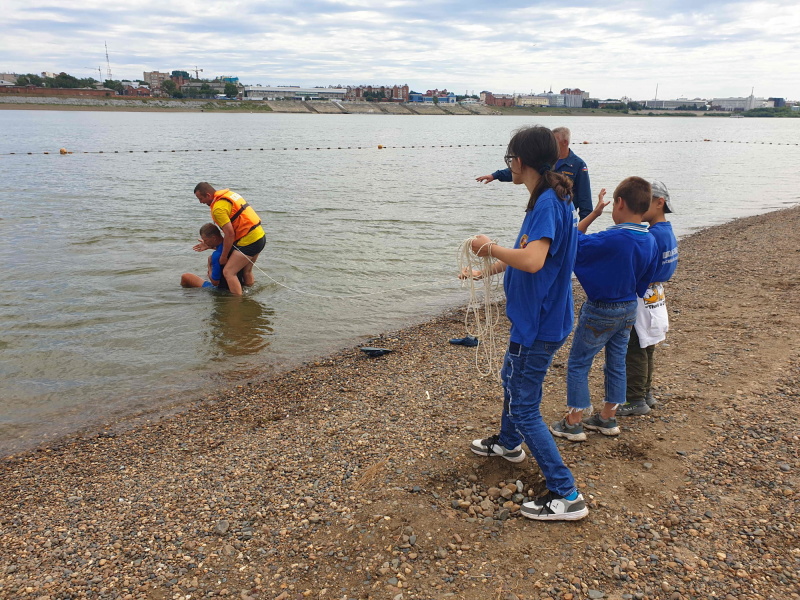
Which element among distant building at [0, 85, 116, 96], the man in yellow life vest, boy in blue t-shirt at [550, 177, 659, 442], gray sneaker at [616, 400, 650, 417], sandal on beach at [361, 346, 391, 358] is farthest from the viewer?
distant building at [0, 85, 116, 96]

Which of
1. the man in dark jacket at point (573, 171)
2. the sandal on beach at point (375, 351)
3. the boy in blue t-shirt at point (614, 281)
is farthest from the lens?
the sandal on beach at point (375, 351)

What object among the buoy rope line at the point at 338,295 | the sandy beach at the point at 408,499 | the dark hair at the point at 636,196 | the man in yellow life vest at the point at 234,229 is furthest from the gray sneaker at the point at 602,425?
the man in yellow life vest at the point at 234,229

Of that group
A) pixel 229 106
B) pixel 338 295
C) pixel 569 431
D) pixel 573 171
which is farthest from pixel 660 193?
pixel 229 106

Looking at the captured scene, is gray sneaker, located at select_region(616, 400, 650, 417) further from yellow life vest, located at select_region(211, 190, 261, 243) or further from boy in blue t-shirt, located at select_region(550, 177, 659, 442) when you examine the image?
yellow life vest, located at select_region(211, 190, 261, 243)

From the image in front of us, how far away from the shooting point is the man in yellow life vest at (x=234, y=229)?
10227 mm

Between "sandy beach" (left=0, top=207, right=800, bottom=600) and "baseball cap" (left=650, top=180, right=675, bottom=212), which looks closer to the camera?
"sandy beach" (left=0, top=207, right=800, bottom=600)

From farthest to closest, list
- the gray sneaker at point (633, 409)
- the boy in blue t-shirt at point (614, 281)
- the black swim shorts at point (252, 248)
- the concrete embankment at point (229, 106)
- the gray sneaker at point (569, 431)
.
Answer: the concrete embankment at point (229, 106), the black swim shorts at point (252, 248), the gray sneaker at point (633, 409), the gray sneaker at point (569, 431), the boy in blue t-shirt at point (614, 281)

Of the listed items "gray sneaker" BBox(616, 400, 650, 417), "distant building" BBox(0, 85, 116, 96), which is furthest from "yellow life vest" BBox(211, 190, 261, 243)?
"distant building" BBox(0, 85, 116, 96)

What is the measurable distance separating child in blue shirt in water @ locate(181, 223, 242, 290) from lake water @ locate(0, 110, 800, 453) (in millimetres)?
306

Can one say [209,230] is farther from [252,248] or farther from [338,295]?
[338,295]

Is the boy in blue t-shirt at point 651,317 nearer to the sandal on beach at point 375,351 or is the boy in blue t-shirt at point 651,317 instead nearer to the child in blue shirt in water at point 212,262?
the sandal on beach at point 375,351

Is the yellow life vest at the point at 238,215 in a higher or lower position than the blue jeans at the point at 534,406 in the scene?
higher

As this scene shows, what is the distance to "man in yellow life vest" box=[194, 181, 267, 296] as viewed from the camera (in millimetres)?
10227

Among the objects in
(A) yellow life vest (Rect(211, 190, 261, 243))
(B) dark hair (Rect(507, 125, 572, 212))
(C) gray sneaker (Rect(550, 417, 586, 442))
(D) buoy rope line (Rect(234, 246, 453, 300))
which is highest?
(B) dark hair (Rect(507, 125, 572, 212))
